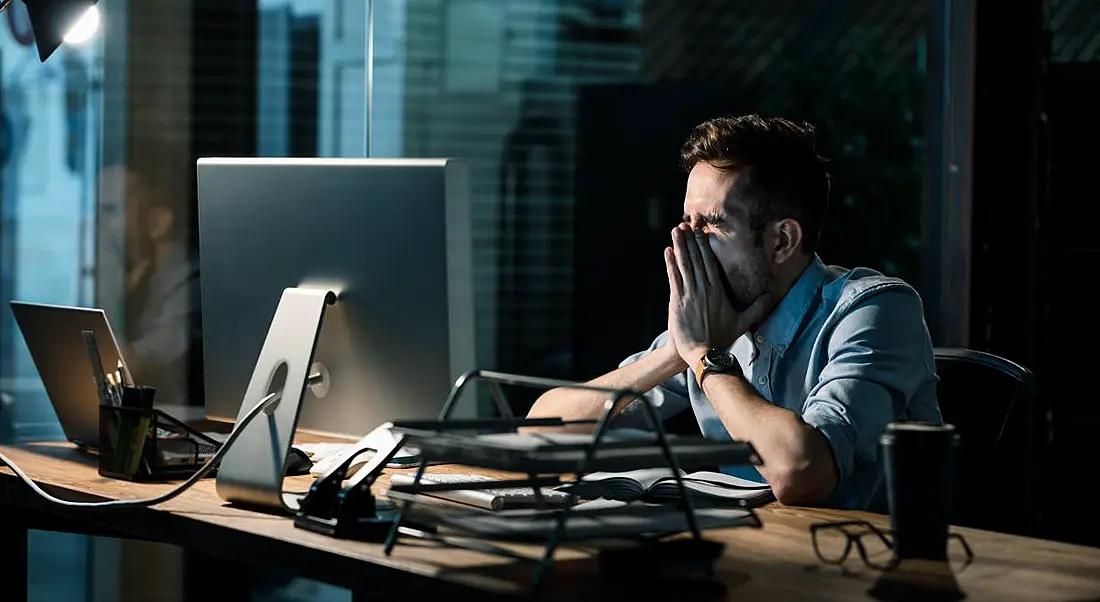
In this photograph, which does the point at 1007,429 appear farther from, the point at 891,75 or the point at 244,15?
the point at 244,15

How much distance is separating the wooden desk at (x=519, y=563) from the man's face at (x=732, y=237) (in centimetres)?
53

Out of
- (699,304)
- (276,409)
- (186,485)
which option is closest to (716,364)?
(699,304)

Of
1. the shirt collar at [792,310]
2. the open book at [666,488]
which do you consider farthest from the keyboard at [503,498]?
the shirt collar at [792,310]

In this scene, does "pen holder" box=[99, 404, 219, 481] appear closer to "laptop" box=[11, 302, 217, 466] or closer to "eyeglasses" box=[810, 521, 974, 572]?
"laptop" box=[11, 302, 217, 466]

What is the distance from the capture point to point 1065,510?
11.1 feet

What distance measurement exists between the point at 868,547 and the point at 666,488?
0.30 m

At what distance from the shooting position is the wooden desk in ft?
4.06

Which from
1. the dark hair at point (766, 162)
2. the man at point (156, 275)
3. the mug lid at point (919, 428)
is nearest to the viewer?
the mug lid at point (919, 428)

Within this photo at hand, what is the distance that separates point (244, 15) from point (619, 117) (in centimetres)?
115

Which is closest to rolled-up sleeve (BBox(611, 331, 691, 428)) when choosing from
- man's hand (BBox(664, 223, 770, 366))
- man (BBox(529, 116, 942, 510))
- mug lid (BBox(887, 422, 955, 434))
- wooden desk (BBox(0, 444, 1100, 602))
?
man (BBox(529, 116, 942, 510))

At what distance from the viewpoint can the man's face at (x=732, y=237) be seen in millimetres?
2168

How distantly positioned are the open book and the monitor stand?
34cm

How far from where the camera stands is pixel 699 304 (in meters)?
2.12

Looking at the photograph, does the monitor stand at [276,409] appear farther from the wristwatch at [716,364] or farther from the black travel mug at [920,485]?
the black travel mug at [920,485]
